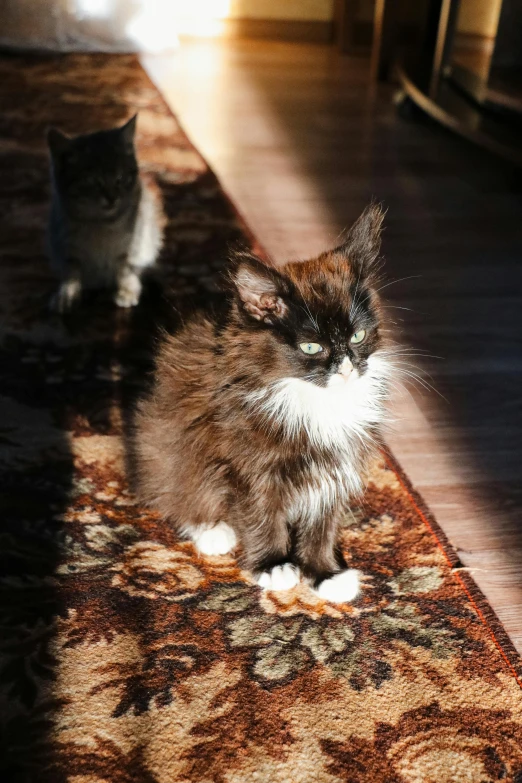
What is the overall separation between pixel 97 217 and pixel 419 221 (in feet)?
4.36

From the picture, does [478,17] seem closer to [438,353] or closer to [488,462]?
[438,353]

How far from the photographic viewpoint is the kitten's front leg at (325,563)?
141cm

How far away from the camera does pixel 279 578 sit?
141cm

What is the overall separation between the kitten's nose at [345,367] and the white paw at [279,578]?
16.1 inches

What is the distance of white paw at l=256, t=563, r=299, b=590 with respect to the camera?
1.41 m

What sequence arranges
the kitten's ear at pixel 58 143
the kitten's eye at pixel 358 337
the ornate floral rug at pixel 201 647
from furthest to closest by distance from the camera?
the kitten's ear at pixel 58 143 < the kitten's eye at pixel 358 337 < the ornate floral rug at pixel 201 647

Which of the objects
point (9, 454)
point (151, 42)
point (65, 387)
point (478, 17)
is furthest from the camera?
point (151, 42)

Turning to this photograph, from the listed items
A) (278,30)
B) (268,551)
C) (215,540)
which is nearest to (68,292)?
(215,540)

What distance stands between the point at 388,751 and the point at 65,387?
47.3 inches

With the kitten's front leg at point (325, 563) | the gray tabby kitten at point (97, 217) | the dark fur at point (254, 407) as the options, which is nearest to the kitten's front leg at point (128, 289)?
the gray tabby kitten at point (97, 217)

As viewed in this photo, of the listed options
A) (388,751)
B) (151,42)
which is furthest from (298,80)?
(388,751)

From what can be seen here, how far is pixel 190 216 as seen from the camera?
297 centimetres

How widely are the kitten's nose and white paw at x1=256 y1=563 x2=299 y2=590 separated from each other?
41 centimetres

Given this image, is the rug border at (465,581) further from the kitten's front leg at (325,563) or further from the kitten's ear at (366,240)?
the kitten's ear at (366,240)
